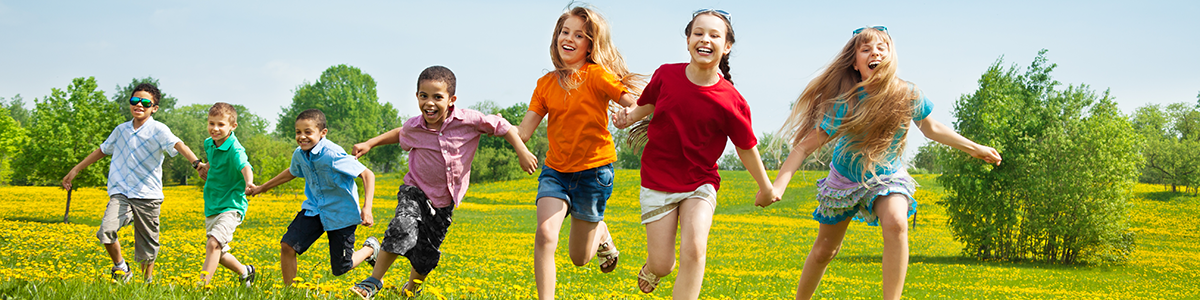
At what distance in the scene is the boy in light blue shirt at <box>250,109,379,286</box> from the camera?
5285 millimetres

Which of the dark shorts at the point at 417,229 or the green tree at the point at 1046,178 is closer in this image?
the dark shorts at the point at 417,229

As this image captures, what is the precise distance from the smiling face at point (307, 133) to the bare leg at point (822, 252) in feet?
12.1

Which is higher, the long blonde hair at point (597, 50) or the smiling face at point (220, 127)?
the long blonde hair at point (597, 50)

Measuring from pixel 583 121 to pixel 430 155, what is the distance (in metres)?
1.20

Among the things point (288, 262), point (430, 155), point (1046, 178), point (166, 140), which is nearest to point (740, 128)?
point (430, 155)

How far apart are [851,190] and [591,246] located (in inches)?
72.3

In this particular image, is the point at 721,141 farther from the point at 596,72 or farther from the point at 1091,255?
the point at 1091,255

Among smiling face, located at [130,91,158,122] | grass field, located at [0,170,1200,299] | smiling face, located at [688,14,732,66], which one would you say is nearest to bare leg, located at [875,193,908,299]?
grass field, located at [0,170,1200,299]

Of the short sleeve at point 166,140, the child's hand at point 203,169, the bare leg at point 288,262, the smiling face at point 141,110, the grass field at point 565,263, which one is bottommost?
the grass field at point 565,263

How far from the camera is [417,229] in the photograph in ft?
16.7

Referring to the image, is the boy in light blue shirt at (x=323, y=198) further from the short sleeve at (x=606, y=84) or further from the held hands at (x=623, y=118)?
the held hands at (x=623, y=118)

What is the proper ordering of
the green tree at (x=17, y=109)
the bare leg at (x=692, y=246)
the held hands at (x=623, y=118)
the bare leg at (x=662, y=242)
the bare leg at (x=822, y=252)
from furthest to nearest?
the green tree at (x=17, y=109) → the bare leg at (x=822, y=252) → the held hands at (x=623, y=118) → the bare leg at (x=662, y=242) → the bare leg at (x=692, y=246)

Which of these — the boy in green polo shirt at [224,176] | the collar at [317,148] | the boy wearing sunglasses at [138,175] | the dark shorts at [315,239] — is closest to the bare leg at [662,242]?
the dark shorts at [315,239]

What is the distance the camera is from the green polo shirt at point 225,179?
610 cm
